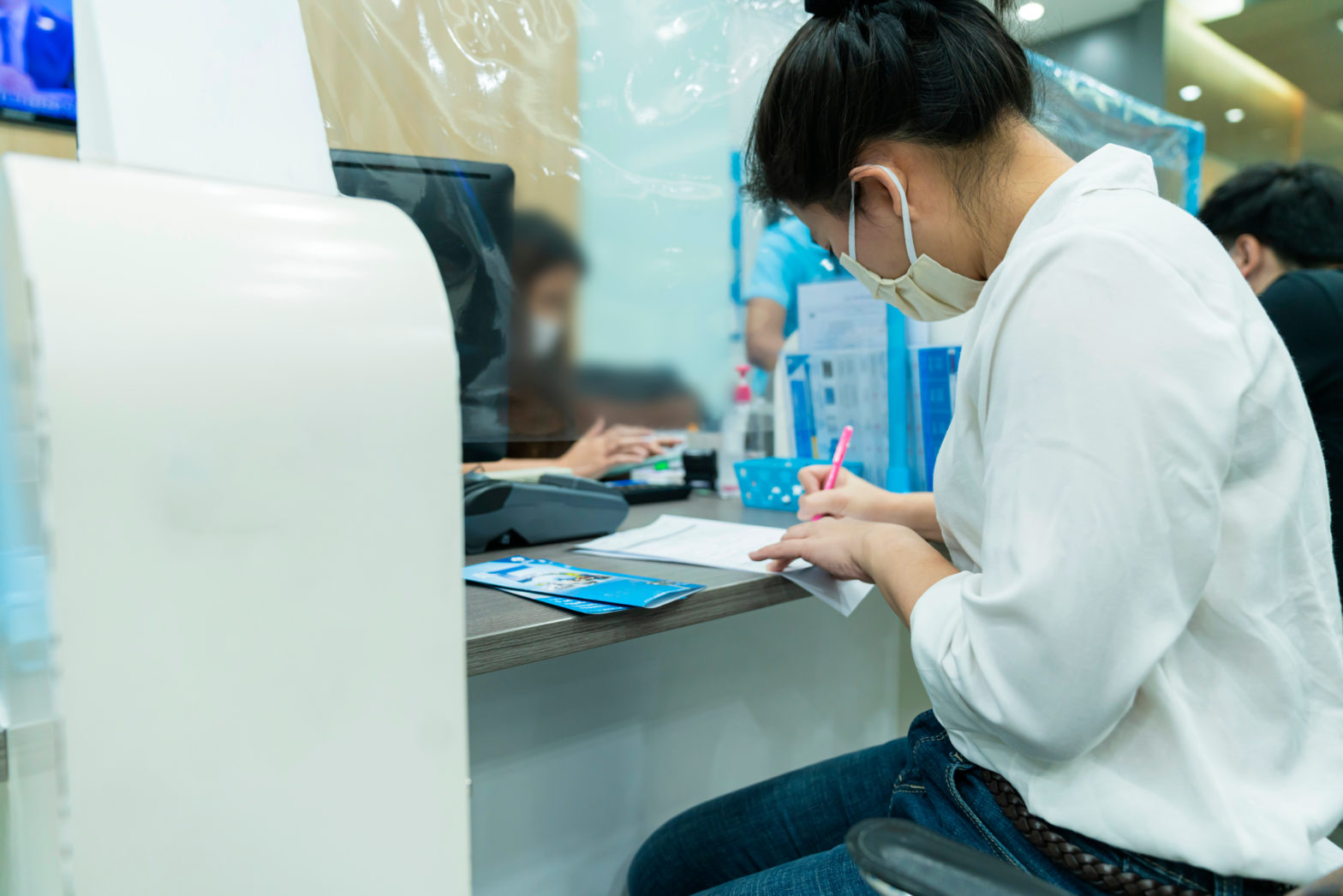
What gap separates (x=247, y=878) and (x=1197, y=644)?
1.93ft

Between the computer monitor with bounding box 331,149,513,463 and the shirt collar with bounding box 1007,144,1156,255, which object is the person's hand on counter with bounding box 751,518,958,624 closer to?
the shirt collar with bounding box 1007,144,1156,255

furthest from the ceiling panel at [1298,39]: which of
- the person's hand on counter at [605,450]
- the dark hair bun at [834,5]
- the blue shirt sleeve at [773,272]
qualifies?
the dark hair bun at [834,5]

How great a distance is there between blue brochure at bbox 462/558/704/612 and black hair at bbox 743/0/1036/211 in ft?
1.31

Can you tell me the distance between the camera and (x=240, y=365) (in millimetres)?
359

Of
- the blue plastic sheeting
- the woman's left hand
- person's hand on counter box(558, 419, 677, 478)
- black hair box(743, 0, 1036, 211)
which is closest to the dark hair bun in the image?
black hair box(743, 0, 1036, 211)

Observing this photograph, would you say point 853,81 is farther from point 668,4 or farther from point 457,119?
point 668,4

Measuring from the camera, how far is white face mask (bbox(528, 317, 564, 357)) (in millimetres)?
1277

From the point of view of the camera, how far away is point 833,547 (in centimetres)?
79

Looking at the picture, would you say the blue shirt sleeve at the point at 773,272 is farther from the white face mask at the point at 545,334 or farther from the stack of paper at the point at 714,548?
the stack of paper at the point at 714,548

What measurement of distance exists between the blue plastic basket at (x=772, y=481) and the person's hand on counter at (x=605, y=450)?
0.20 meters

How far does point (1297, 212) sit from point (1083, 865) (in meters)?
1.72

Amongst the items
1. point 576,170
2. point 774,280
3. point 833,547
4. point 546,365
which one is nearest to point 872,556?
point 833,547

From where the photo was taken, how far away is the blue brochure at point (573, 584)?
67cm

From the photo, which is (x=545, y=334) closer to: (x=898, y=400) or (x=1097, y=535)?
(x=898, y=400)
